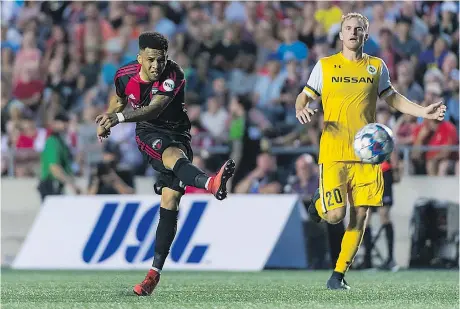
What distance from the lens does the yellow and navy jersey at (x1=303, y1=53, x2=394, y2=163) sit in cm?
927

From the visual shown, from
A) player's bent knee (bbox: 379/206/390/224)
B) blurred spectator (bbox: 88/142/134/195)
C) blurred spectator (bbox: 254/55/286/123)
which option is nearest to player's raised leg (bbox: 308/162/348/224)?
player's bent knee (bbox: 379/206/390/224)

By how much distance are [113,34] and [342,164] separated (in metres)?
9.77

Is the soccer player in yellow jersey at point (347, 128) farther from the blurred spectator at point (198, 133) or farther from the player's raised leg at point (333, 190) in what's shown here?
the blurred spectator at point (198, 133)

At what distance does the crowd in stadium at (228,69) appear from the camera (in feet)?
49.6

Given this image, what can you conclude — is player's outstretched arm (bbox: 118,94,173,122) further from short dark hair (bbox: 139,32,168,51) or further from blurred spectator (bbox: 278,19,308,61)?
blurred spectator (bbox: 278,19,308,61)

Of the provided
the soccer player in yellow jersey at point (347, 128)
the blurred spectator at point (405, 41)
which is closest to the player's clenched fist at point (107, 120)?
the soccer player in yellow jersey at point (347, 128)

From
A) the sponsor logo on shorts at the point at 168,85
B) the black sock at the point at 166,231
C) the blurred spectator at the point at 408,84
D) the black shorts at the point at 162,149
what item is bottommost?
the black sock at the point at 166,231

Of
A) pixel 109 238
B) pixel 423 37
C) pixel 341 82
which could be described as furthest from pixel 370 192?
pixel 423 37

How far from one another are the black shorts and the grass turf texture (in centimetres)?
86

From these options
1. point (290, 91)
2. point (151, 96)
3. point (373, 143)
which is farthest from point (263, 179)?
point (151, 96)

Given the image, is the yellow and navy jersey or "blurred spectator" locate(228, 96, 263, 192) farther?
"blurred spectator" locate(228, 96, 263, 192)

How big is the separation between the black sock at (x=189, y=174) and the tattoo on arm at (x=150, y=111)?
0.41 metres

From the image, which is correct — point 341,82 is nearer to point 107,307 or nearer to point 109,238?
point 107,307

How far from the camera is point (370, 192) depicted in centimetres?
923
